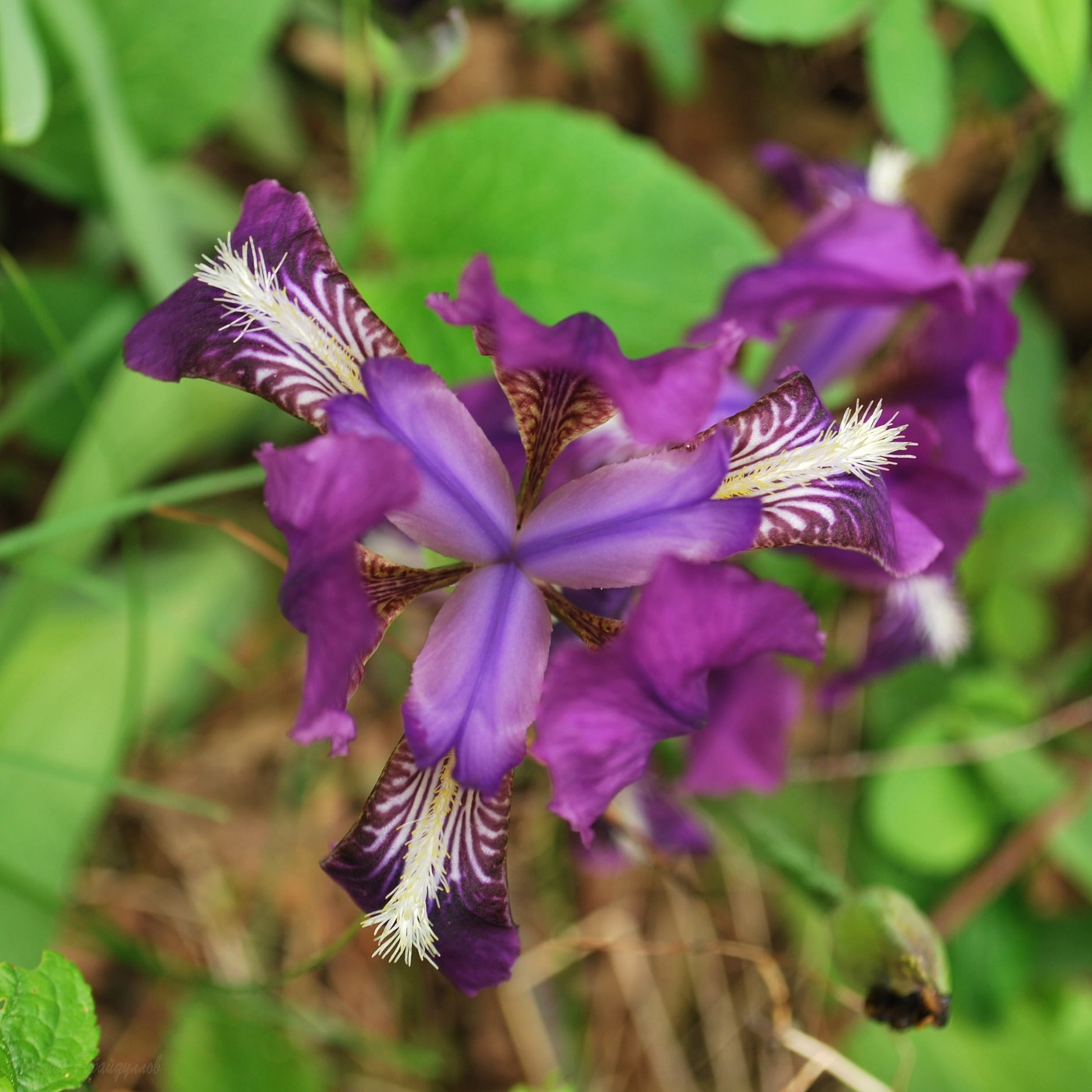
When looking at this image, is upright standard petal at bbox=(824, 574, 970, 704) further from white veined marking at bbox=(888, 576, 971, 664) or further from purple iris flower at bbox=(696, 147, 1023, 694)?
purple iris flower at bbox=(696, 147, 1023, 694)

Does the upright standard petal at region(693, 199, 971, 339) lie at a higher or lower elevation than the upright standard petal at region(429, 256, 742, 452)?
lower

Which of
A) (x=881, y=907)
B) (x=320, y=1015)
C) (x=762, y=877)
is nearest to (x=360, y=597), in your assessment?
(x=881, y=907)

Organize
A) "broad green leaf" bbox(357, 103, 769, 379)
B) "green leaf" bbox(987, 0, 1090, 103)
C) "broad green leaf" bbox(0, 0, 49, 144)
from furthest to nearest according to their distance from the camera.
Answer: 1. "broad green leaf" bbox(357, 103, 769, 379)
2. "green leaf" bbox(987, 0, 1090, 103)
3. "broad green leaf" bbox(0, 0, 49, 144)

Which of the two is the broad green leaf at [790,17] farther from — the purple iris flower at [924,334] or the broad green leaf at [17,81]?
the broad green leaf at [17,81]

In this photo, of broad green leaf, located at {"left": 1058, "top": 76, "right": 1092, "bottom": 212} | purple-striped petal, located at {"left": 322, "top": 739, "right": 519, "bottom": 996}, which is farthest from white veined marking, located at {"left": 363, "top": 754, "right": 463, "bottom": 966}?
broad green leaf, located at {"left": 1058, "top": 76, "right": 1092, "bottom": 212}

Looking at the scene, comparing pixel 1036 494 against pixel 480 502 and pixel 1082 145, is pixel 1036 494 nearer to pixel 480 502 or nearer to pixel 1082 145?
pixel 1082 145

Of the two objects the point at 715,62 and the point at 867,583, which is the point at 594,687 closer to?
the point at 867,583

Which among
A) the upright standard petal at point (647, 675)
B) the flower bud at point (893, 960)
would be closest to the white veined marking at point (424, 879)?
the upright standard petal at point (647, 675)
